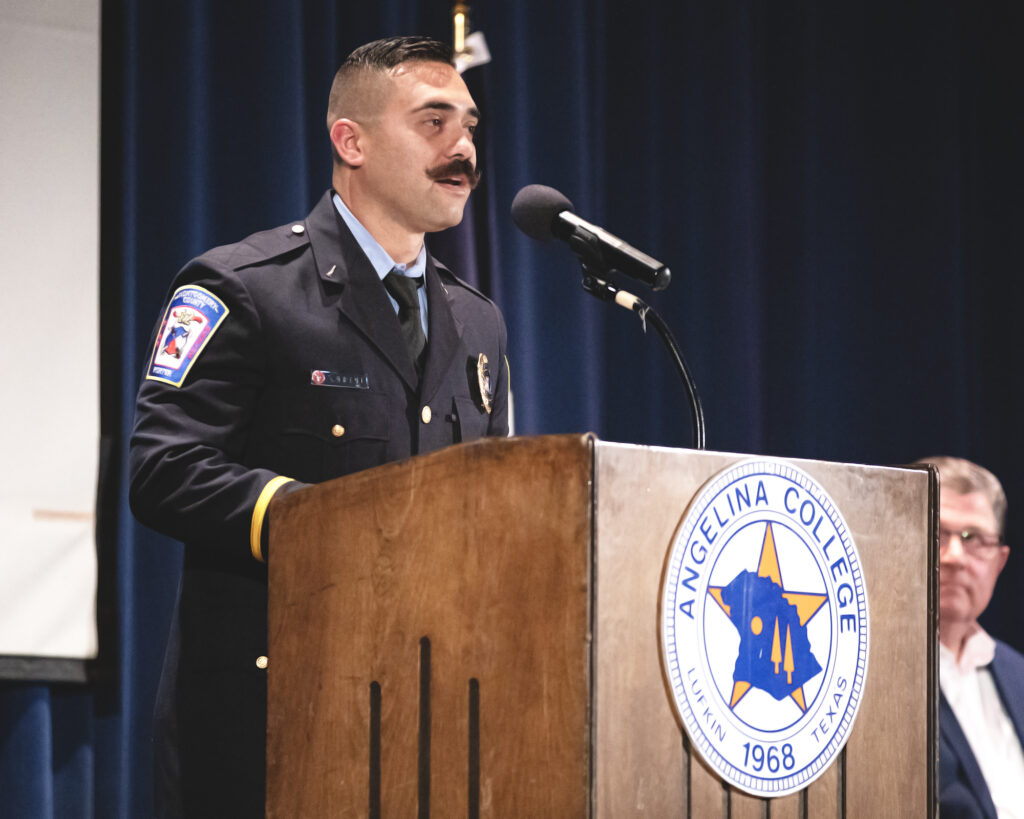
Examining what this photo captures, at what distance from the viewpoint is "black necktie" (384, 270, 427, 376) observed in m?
1.66

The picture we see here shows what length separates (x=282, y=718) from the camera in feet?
3.83

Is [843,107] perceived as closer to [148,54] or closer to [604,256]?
[148,54]

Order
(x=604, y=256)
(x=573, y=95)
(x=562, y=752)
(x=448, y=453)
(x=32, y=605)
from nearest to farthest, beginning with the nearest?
(x=562, y=752), (x=448, y=453), (x=604, y=256), (x=32, y=605), (x=573, y=95)

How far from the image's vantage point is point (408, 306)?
169 cm

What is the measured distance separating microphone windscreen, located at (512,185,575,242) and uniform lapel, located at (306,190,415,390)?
0.73 ft

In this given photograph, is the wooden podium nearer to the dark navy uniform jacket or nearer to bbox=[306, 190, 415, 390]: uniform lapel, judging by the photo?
the dark navy uniform jacket

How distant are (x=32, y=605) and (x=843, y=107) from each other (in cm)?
231

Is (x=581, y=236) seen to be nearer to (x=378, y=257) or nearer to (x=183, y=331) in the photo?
(x=378, y=257)

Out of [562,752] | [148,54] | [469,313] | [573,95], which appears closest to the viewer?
[562,752]

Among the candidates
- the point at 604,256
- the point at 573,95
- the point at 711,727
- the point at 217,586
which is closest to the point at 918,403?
the point at 573,95

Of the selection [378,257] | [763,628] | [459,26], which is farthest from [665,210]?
[763,628]

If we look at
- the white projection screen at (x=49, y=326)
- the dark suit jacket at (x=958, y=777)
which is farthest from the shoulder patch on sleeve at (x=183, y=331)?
the dark suit jacket at (x=958, y=777)

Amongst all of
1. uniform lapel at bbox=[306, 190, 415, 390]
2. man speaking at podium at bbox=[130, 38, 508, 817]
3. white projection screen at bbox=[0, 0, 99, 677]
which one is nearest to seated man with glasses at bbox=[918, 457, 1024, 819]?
man speaking at podium at bbox=[130, 38, 508, 817]

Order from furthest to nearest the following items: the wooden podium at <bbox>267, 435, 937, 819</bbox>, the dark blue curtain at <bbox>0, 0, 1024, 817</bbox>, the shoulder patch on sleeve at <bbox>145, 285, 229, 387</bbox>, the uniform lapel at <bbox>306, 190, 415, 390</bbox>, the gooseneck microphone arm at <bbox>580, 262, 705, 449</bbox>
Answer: the dark blue curtain at <bbox>0, 0, 1024, 817</bbox> → the uniform lapel at <bbox>306, 190, 415, 390</bbox> → the shoulder patch on sleeve at <bbox>145, 285, 229, 387</bbox> → the gooseneck microphone arm at <bbox>580, 262, 705, 449</bbox> → the wooden podium at <bbox>267, 435, 937, 819</bbox>
